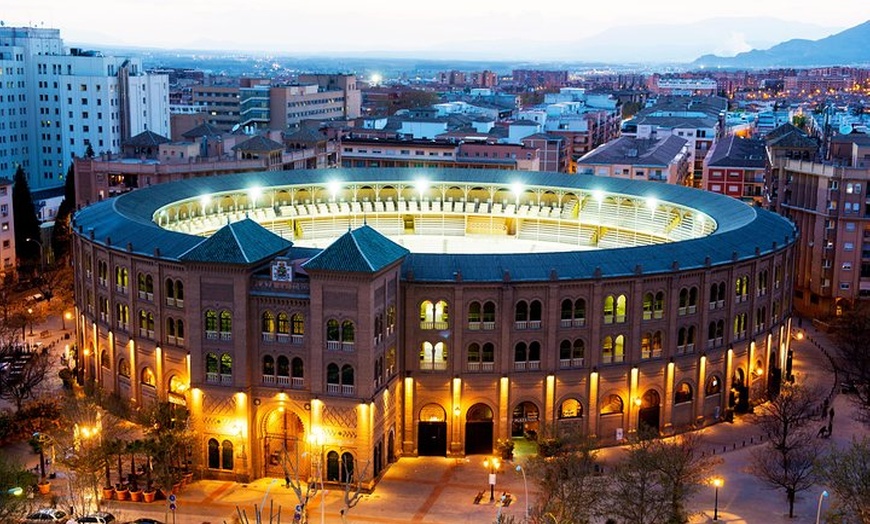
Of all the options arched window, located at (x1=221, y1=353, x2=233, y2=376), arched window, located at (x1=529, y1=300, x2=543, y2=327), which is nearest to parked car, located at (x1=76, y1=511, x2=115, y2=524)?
arched window, located at (x1=221, y1=353, x2=233, y2=376)

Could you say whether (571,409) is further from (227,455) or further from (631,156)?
(631,156)

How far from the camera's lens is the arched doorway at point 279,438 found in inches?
3221

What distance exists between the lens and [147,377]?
91938 millimetres

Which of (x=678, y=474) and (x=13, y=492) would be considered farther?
(x=678, y=474)

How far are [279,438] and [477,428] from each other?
15.2 m

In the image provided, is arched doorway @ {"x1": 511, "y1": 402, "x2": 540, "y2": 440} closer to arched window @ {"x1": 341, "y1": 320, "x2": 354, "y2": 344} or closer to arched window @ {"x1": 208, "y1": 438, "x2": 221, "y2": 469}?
arched window @ {"x1": 341, "y1": 320, "x2": 354, "y2": 344}

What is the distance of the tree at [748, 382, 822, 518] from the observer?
247 feet

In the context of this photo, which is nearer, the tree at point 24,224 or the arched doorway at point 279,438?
the arched doorway at point 279,438

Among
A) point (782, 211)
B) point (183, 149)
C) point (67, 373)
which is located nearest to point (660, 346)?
point (67, 373)

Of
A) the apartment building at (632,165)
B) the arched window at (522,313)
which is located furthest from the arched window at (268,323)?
the apartment building at (632,165)

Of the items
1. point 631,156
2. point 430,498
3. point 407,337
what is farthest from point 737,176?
point 430,498

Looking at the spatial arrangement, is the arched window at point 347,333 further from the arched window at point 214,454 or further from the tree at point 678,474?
the tree at point 678,474

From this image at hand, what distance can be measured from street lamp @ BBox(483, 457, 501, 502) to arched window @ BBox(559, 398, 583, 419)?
7600mm

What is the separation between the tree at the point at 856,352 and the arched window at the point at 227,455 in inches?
1980
